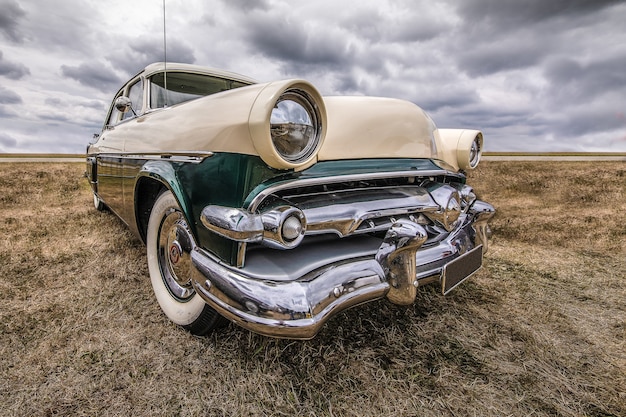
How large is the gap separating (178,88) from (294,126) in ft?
5.00

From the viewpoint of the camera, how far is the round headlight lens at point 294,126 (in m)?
1.43

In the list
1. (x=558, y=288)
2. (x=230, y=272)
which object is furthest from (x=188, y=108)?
(x=558, y=288)

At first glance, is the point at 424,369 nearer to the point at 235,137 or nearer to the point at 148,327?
the point at 235,137

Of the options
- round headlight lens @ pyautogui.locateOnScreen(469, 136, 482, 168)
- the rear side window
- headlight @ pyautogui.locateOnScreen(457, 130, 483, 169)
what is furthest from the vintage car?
the rear side window

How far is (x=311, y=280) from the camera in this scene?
1.39 metres

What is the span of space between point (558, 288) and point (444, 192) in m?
1.48

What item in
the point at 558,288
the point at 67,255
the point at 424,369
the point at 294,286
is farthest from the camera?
the point at 67,255

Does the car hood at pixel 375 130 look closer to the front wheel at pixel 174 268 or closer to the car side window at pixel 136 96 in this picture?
the front wheel at pixel 174 268

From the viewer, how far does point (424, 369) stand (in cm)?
170

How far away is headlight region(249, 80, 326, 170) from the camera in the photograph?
1354mm

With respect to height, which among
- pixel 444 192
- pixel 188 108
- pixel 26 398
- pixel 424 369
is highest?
pixel 188 108

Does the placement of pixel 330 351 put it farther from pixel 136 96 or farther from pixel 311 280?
pixel 136 96

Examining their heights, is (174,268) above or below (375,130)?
below

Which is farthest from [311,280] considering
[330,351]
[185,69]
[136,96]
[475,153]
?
[136,96]
